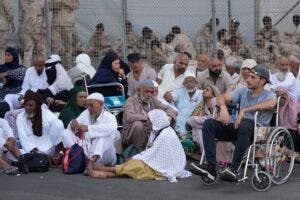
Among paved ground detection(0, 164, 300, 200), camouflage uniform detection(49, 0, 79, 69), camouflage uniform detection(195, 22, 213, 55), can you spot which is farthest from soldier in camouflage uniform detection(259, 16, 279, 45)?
paved ground detection(0, 164, 300, 200)

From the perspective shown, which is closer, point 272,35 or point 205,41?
point 272,35

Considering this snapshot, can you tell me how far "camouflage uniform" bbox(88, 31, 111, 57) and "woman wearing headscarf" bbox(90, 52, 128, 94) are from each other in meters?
2.52

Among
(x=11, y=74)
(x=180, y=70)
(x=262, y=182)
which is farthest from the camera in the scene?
(x=11, y=74)

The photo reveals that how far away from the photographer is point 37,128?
518 inches

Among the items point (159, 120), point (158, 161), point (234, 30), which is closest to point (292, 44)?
point (234, 30)

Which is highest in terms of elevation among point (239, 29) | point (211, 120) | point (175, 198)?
point (239, 29)

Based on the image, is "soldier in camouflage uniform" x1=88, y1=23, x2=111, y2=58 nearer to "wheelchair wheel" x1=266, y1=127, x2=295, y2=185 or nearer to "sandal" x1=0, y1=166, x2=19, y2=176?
"sandal" x1=0, y1=166, x2=19, y2=176

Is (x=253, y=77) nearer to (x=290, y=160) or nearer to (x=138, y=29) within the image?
(x=290, y=160)

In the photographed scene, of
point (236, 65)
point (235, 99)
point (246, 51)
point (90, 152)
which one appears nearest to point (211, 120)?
point (235, 99)

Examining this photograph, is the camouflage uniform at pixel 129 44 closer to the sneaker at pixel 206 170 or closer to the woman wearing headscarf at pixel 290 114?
the woman wearing headscarf at pixel 290 114

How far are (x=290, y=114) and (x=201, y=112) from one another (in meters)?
1.49

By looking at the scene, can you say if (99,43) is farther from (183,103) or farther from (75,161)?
(75,161)

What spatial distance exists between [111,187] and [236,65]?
4.64m

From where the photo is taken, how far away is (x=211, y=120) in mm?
11328
